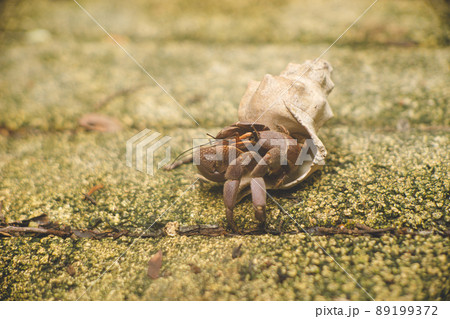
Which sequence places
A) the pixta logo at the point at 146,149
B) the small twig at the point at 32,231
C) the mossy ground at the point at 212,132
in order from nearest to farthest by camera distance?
the mossy ground at the point at 212,132, the small twig at the point at 32,231, the pixta logo at the point at 146,149

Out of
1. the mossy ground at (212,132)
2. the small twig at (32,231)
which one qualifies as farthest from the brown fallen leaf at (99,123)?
the small twig at (32,231)

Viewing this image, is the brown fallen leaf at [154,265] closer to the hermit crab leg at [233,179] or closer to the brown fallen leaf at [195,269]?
the brown fallen leaf at [195,269]

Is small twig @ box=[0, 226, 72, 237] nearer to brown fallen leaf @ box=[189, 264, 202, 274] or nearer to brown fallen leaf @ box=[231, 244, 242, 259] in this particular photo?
brown fallen leaf @ box=[189, 264, 202, 274]

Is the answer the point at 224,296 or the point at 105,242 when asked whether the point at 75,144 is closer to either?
the point at 105,242

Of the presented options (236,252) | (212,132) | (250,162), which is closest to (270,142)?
(250,162)

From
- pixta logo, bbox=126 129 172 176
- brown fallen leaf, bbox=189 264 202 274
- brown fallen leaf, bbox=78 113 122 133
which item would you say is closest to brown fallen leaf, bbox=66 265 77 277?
brown fallen leaf, bbox=189 264 202 274

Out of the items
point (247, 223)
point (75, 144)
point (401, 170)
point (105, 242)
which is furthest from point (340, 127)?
point (75, 144)
